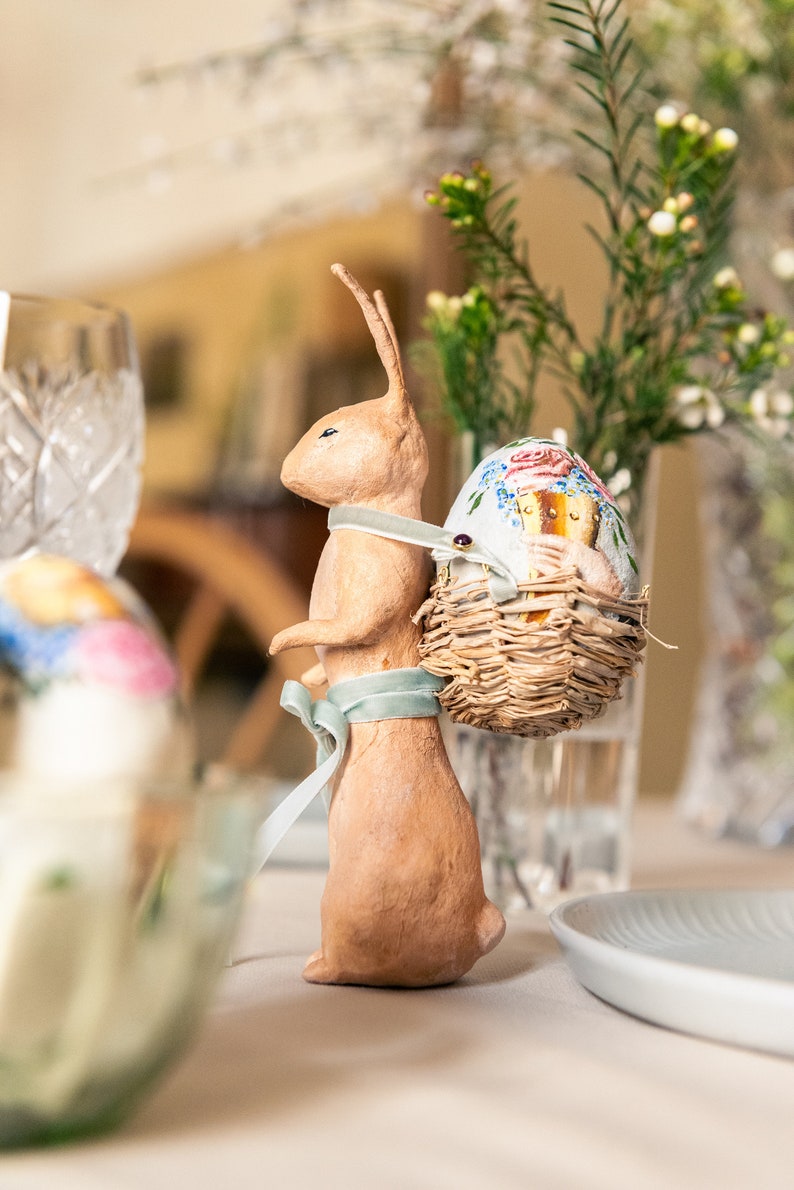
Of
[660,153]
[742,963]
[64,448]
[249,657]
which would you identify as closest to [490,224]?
[660,153]

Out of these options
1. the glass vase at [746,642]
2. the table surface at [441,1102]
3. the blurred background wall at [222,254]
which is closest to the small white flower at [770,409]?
the glass vase at [746,642]

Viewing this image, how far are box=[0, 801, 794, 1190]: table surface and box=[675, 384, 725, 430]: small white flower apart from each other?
31 cm

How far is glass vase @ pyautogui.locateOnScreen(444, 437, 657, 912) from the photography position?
616mm

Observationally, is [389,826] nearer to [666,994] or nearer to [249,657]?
[666,994]

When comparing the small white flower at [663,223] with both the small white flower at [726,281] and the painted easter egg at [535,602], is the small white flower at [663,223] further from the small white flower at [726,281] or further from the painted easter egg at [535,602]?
the painted easter egg at [535,602]

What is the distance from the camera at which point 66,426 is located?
24.3 inches

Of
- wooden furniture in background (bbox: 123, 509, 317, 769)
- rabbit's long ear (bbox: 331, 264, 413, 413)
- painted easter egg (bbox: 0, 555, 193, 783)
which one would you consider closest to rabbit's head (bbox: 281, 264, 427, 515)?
rabbit's long ear (bbox: 331, 264, 413, 413)

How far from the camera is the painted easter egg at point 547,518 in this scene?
0.40 metres

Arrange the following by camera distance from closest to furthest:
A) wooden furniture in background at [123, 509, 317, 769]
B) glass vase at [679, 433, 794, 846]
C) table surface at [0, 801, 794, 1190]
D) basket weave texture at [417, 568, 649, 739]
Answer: table surface at [0, 801, 794, 1190]
basket weave texture at [417, 568, 649, 739]
glass vase at [679, 433, 794, 846]
wooden furniture in background at [123, 509, 317, 769]

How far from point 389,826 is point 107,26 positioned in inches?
130

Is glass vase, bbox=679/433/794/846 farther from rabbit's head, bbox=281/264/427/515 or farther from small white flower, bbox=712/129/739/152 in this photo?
rabbit's head, bbox=281/264/427/515

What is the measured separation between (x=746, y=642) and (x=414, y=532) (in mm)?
641

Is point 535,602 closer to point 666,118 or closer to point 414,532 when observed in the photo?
point 414,532

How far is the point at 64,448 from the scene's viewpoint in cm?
62
